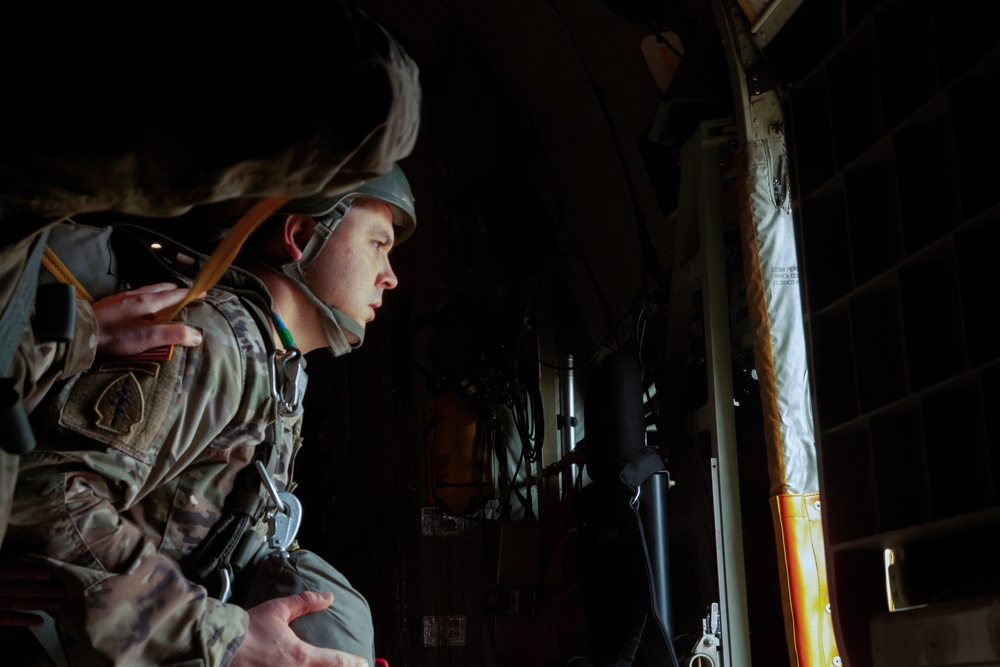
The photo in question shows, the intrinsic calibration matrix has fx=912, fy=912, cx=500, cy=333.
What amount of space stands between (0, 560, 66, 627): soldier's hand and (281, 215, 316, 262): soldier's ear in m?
1.15

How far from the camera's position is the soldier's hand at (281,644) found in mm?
1820

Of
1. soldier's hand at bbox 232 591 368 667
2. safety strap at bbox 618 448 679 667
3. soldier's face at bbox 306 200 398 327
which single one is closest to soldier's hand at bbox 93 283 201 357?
soldier's hand at bbox 232 591 368 667

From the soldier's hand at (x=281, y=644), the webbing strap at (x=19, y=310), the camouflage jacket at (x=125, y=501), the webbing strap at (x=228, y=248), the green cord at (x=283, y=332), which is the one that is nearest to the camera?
the webbing strap at (x=19, y=310)

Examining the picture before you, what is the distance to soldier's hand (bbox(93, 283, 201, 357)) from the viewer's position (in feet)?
6.09

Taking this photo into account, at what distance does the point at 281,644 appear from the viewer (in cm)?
186

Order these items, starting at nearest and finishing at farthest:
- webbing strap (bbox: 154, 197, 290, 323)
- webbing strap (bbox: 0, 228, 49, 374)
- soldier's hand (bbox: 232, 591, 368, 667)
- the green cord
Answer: webbing strap (bbox: 0, 228, 49, 374) → webbing strap (bbox: 154, 197, 290, 323) → soldier's hand (bbox: 232, 591, 368, 667) → the green cord

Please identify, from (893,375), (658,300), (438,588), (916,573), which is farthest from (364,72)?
(438,588)

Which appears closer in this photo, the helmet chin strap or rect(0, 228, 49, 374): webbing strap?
rect(0, 228, 49, 374): webbing strap

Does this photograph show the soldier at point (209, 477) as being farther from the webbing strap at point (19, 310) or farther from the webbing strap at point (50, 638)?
the webbing strap at point (19, 310)

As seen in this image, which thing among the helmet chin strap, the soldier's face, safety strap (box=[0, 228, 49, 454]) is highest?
the soldier's face

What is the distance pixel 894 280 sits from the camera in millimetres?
1441

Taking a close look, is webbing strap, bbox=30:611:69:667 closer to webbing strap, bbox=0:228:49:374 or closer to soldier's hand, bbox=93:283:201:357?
soldier's hand, bbox=93:283:201:357

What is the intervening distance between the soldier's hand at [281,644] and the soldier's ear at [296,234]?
3.36ft

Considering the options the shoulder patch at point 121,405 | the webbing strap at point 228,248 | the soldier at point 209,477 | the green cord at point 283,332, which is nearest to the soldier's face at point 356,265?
the soldier at point 209,477
